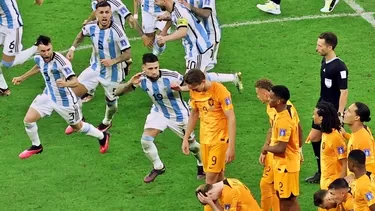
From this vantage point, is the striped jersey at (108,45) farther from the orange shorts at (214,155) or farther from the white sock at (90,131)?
the orange shorts at (214,155)

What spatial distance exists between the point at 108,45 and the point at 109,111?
96 centimetres

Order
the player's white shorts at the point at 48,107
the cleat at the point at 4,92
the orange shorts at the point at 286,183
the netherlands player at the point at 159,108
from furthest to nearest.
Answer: the cleat at the point at 4,92
the player's white shorts at the point at 48,107
the netherlands player at the point at 159,108
the orange shorts at the point at 286,183

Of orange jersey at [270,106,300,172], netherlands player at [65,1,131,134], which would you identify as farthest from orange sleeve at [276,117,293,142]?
netherlands player at [65,1,131,134]

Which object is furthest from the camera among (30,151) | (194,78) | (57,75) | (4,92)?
(4,92)

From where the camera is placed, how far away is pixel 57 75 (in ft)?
40.7

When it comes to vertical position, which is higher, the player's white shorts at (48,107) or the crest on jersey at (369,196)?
the crest on jersey at (369,196)

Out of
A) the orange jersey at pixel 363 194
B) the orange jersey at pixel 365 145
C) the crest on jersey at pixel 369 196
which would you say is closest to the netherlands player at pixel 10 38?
the orange jersey at pixel 365 145

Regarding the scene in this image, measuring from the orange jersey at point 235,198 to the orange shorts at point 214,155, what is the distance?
4.05 feet

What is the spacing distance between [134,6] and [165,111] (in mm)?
4973

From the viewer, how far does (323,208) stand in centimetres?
968

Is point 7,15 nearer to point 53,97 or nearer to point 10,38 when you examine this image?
point 10,38

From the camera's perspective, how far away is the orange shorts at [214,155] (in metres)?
11.2

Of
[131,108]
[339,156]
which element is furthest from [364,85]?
[339,156]

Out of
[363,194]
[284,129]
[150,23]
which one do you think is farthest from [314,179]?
[150,23]
